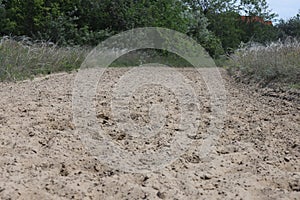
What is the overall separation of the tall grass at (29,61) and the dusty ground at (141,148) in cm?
183

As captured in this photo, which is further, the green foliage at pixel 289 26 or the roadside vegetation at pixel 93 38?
the green foliage at pixel 289 26

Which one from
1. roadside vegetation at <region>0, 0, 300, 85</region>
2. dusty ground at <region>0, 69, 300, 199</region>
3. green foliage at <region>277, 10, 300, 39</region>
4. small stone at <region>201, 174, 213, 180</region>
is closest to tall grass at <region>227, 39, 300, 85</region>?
roadside vegetation at <region>0, 0, 300, 85</region>

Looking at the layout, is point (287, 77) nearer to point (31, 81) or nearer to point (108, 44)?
point (31, 81)

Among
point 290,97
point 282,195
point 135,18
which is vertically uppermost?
point 135,18

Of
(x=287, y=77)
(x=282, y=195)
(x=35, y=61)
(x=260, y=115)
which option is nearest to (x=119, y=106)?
(x=260, y=115)

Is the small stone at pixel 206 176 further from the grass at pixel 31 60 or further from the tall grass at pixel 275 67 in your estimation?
the grass at pixel 31 60

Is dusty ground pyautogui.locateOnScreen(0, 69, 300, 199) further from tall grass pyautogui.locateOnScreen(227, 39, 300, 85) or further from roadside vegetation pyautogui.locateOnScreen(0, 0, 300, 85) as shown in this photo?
roadside vegetation pyautogui.locateOnScreen(0, 0, 300, 85)

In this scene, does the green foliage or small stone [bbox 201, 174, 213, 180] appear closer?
small stone [bbox 201, 174, 213, 180]

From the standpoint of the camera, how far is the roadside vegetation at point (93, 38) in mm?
5309

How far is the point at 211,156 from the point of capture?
2061 millimetres

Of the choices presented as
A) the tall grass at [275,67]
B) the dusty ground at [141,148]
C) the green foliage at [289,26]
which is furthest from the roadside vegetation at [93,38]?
the green foliage at [289,26]

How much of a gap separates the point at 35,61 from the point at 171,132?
392cm

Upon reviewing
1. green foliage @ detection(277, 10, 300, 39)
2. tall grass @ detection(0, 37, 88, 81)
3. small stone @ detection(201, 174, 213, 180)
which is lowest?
small stone @ detection(201, 174, 213, 180)

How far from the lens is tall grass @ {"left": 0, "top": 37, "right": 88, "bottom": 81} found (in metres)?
4.99
